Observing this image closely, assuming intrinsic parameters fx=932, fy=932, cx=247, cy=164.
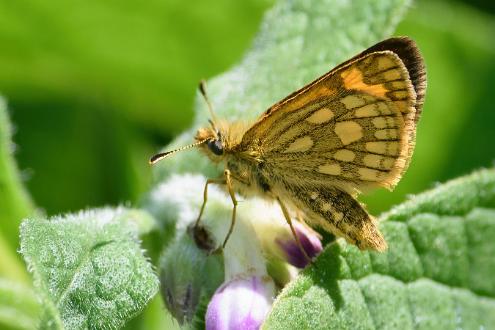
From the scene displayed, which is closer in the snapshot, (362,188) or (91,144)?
(362,188)

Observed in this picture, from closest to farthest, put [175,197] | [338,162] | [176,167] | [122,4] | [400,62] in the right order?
[400,62]
[338,162]
[175,197]
[176,167]
[122,4]

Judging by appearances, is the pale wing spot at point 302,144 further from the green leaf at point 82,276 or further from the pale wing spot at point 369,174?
the green leaf at point 82,276

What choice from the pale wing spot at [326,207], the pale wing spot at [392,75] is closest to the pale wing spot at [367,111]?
the pale wing spot at [392,75]

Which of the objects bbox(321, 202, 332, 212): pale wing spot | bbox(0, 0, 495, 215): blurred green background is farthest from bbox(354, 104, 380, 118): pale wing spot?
bbox(0, 0, 495, 215): blurred green background

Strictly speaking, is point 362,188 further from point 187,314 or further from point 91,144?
point 91,144

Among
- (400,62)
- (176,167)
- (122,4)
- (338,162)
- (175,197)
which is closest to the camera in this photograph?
(400,62)

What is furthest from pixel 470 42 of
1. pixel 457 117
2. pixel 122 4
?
pixel 122 4

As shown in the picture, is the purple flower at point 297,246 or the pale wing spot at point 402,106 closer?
the pale wing spot at point 402,106
